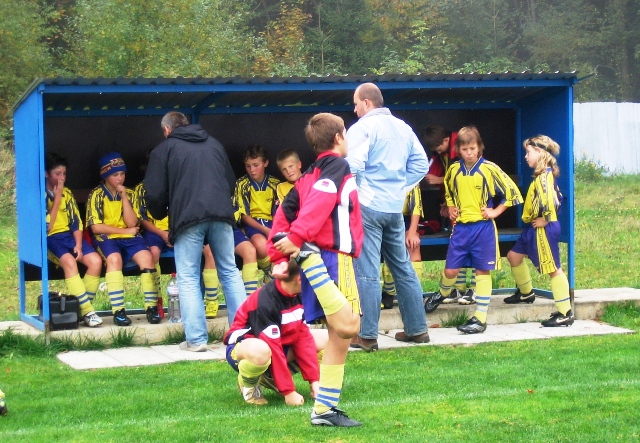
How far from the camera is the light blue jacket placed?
8445 mm

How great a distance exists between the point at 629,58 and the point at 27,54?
26.3 meters

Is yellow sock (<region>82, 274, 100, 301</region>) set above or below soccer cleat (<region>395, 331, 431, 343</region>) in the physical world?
above

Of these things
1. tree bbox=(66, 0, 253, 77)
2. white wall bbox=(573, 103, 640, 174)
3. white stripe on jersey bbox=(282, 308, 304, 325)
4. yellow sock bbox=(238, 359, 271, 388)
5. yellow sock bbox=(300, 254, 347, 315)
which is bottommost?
yellow sock bbox=(238, 359, 271, 388)

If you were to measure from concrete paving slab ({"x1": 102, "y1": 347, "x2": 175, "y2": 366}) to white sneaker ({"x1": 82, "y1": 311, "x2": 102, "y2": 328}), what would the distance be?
22.8 inches

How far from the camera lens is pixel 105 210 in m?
9.99

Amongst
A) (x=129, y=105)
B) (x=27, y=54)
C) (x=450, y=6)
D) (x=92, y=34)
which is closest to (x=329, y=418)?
(x=129, y=105)

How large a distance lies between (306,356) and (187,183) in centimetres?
256

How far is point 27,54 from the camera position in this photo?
1150 inches

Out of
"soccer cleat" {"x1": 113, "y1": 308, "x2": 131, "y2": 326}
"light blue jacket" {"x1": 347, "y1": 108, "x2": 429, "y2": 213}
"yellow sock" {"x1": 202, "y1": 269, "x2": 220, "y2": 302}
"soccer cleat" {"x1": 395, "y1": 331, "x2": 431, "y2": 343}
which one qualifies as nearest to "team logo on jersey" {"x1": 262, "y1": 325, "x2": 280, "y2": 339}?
"light blue jacket" {"x1": 347, "y1": 108, "x2": 429, "y2": 213}

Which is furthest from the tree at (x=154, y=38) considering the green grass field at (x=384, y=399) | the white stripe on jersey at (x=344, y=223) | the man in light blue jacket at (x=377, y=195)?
the white stripe on jersey at (x=344, y=223)

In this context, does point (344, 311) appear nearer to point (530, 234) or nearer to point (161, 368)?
point (161, 368)

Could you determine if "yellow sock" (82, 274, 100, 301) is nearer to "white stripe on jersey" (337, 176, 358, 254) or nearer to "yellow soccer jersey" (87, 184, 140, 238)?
"yellow soccer jersey" (87, 184, 140, 238)

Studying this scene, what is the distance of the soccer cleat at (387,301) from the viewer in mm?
10500

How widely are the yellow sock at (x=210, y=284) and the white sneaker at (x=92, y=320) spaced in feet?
3.50
